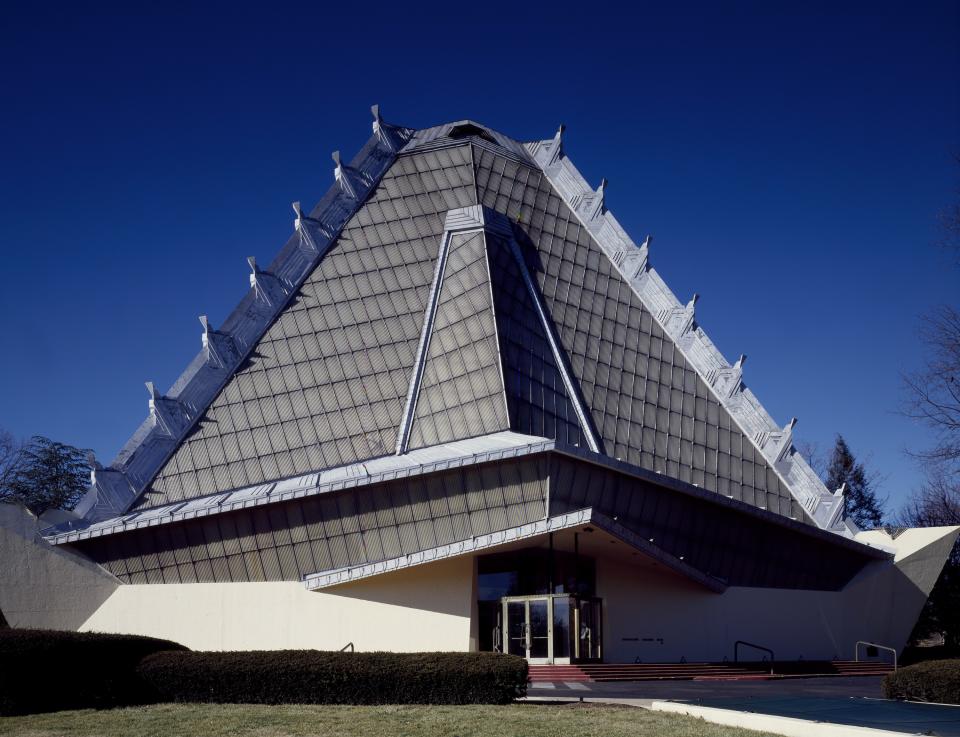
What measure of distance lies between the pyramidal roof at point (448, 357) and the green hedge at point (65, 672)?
17082 mm

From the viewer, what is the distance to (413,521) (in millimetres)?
36156

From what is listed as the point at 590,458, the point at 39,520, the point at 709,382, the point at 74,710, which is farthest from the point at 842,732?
the point at 709,382

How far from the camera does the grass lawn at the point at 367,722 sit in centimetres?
1750

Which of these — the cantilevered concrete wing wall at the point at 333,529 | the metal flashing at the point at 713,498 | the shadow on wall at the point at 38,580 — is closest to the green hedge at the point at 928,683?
the metal flashing at the point at 713,498

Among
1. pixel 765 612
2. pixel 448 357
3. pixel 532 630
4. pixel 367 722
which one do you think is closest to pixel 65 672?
pixel 367 722

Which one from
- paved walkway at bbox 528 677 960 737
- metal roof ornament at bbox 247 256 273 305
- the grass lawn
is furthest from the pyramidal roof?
the grass lawn

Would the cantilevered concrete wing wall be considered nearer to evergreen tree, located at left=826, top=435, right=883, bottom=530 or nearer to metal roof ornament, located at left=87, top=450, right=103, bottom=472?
metal roof ornament, located at left=87, top=450, right=103, bottom=472

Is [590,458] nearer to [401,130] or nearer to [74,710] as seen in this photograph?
[74,710]

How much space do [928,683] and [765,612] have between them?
71.9 feet

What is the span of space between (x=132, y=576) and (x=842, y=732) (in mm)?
29281

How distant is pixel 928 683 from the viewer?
68.1 ft

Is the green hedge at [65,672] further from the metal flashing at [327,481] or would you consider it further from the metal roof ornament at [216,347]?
the metal roof ornament at [216,347]

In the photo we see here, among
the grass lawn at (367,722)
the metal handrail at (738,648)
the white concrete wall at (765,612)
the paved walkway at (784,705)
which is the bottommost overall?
the grass lawn at (367,722)

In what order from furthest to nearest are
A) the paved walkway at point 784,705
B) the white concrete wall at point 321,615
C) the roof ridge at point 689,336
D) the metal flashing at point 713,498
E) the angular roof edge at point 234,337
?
the roof ridge at point 689,336, the angular roof edge at point 234,337, the white concrete wall at point 321,615, the metal flashing at point 713,498, the paved walkway at point 784,705
